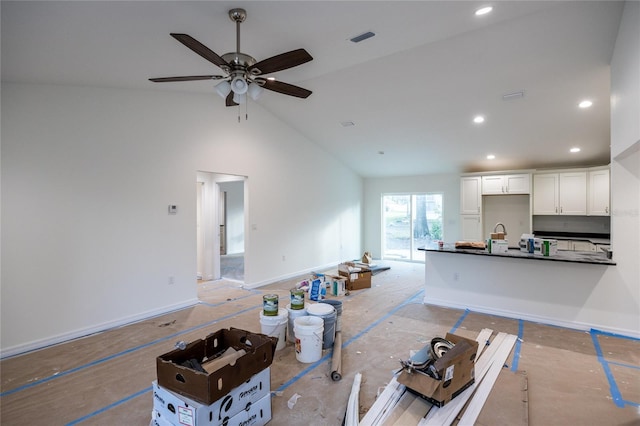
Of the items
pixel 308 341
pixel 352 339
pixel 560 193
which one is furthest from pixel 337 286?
pixel 560 193

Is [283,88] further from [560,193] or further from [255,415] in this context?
[560,193]

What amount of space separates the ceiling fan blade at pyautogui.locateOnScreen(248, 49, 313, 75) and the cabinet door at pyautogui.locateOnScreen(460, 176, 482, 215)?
6.10m

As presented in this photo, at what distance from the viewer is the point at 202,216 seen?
6227mm

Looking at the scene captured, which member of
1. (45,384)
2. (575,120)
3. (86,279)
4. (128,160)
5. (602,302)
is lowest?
(45,384)

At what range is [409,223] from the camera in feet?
28.4

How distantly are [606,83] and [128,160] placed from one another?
628cm

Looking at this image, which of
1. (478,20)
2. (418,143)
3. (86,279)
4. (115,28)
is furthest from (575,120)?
(86,279)

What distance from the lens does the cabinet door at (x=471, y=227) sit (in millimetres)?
7211

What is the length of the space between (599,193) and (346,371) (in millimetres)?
6303

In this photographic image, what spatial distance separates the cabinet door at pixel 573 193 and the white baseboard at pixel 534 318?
343 centimetres

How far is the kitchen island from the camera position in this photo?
146 inches

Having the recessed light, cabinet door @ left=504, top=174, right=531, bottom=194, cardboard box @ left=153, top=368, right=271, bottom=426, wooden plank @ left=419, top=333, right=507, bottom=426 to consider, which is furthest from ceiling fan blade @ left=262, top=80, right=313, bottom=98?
cabinet door @ left=504, top=174, right=531, bottom=194

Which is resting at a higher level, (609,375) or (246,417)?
(246,417)

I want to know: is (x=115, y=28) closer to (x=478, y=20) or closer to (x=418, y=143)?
(x=478, y=20)
